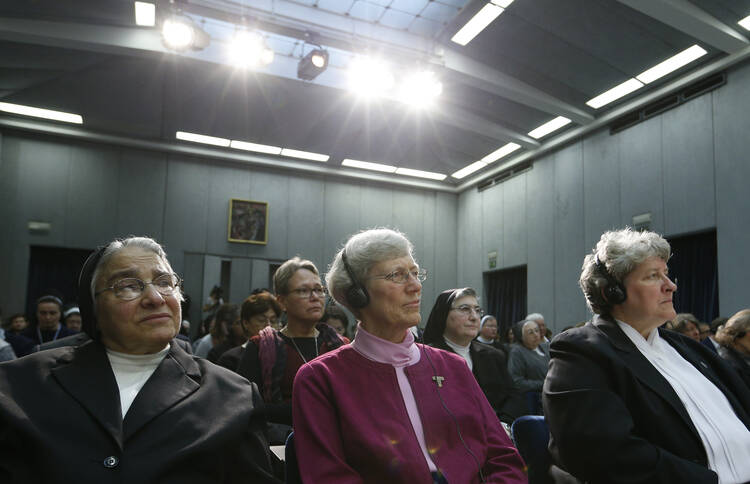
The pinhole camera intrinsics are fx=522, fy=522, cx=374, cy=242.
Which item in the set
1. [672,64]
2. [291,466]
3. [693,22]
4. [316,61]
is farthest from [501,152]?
[291,466]

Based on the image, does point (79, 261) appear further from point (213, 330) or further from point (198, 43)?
point (213, 330)

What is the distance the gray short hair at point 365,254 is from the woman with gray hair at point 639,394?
831 mm

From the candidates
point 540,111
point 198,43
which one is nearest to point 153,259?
point 198,43

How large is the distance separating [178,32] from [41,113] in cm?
513

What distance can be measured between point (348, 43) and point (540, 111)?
420 cm

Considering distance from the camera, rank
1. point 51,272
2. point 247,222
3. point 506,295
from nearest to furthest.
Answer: point 51,272 → point 247,222 → point 506,295

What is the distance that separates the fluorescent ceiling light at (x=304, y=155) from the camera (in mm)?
12703

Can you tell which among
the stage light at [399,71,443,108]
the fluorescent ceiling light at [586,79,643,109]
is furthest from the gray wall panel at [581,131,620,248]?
the stage light at [399,71,443,108]

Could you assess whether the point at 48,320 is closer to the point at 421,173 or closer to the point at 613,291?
the point at 613,291

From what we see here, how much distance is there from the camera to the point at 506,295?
12.9 metres

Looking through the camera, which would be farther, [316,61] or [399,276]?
[316,61]

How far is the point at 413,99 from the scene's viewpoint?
9.62 metres

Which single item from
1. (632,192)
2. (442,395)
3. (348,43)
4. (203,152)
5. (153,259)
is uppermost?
(348,43)

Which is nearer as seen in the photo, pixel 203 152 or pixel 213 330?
pixel 213 330
